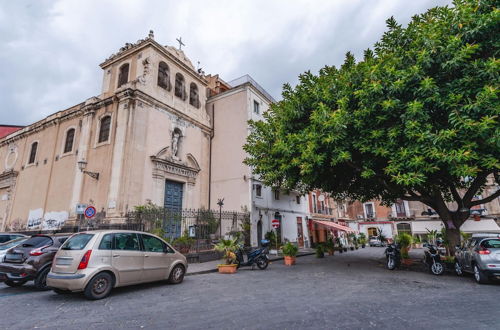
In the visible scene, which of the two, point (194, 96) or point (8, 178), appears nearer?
point (194, 96)

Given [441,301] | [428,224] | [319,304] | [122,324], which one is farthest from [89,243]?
[428,224]

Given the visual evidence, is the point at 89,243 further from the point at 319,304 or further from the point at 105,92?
the point at 105,92

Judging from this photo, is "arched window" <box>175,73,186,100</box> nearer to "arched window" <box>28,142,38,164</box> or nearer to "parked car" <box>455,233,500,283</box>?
"arched window" <box>28,142,38,164</box>

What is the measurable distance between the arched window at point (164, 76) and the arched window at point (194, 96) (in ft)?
7.92

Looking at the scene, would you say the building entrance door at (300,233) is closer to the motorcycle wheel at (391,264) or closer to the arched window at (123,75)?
the motorcycle wheel at (391,264)

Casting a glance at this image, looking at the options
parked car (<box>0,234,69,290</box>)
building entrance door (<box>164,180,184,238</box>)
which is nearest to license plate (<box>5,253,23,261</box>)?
parked car (<box>0,234,69,290</box>)

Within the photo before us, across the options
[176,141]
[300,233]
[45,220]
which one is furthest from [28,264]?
[300,233]

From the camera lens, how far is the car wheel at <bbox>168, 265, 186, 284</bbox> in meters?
7.59

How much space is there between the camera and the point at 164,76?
18.2 metres

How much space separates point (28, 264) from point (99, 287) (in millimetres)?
2502

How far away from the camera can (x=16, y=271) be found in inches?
264

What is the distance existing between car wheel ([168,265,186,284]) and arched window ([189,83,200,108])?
14.9 metres

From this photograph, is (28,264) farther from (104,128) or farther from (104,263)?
(104,128)

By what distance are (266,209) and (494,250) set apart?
13.2 m
